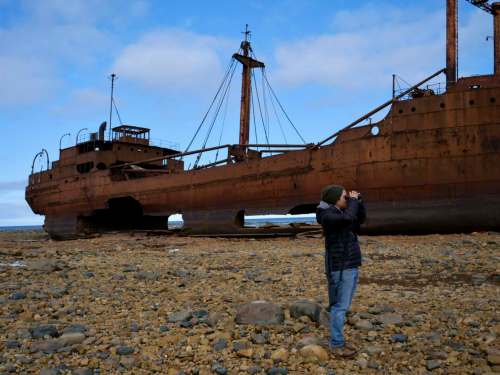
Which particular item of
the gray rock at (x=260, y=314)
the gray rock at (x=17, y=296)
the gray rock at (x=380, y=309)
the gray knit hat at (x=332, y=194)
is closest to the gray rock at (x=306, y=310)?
the gray rock at (x=260, y=314)

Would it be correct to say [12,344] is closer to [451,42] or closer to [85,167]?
[451,42]

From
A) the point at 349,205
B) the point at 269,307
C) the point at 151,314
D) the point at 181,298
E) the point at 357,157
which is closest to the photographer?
the point at 349,205

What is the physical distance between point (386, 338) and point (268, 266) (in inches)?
178

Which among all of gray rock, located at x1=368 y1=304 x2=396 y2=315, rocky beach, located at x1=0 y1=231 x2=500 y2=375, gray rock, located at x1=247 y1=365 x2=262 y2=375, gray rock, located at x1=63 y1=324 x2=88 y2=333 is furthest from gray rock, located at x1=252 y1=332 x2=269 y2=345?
gray rock, located at x1=63 y1=324 x2=88 y2=333

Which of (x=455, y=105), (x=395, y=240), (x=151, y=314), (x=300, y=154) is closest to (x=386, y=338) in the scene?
(x=151, y=314)

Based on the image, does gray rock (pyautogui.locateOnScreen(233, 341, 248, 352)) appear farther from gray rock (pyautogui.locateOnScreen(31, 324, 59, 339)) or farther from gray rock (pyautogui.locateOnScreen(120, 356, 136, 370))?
gray rock (pyautogui.locateOnScreen(31, 324, 59, 339))

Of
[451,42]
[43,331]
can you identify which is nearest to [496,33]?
[451,42]

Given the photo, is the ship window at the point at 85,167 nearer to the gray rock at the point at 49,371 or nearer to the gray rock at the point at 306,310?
the gray rock at the point at 306,310

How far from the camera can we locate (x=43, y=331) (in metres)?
4.23

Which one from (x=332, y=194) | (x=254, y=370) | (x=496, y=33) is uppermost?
(x=496, y=33)

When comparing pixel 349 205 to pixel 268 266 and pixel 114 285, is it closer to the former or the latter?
pixel 114 285

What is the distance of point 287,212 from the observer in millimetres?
16531

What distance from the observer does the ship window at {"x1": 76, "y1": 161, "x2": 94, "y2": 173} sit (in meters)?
25.3

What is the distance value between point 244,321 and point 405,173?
10524 millimetres
